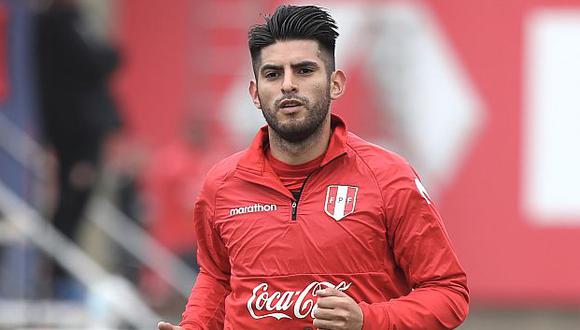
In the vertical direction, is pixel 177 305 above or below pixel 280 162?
below

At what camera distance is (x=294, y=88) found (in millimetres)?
5316

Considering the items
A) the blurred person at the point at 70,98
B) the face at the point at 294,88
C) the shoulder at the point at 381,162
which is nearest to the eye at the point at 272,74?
the face at the point at 294,88

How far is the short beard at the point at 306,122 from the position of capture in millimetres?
5359

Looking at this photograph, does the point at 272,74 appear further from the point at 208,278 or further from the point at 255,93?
the point at 208,278

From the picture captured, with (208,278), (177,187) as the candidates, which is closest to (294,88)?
(208,278)

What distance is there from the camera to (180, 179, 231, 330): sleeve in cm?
567

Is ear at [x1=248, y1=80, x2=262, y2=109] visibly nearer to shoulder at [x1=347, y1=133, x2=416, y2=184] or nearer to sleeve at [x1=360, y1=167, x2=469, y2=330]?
shoulder at [x1=347, y1=133, x2=416, y2=184]

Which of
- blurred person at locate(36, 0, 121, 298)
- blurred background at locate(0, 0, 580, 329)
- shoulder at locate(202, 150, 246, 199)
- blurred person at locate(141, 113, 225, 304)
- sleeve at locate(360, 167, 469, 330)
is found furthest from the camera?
blurred background at locate(0, 0, 580, 329)

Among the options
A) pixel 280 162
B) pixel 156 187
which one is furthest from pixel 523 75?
pixel 280 162

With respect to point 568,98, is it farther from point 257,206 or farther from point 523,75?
point 257,206

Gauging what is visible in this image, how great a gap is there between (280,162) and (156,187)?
30.0 feet

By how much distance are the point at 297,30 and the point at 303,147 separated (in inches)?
15.0

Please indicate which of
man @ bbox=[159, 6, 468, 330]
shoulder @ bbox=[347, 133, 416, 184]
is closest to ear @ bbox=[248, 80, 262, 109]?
man @ bbox=[159, 6, 468, 330]

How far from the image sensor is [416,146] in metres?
14.5
